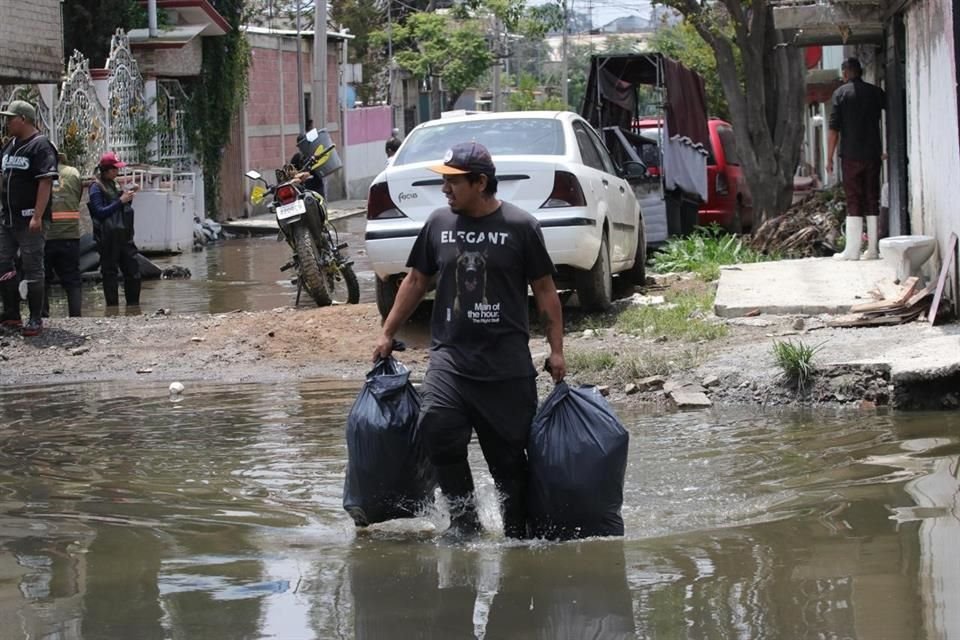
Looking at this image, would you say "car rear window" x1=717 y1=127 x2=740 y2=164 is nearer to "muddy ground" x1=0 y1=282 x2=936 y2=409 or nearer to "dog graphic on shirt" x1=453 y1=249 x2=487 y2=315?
"muddy ground" x1=0 y1=282 x2=936 y2=409

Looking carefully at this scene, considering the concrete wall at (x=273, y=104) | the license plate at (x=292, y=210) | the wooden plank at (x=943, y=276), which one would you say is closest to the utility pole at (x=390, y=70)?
the concrete wall at (x=273, y=104)

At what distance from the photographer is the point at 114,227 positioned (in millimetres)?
13750

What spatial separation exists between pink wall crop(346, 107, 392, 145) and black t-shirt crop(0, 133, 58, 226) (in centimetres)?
2853

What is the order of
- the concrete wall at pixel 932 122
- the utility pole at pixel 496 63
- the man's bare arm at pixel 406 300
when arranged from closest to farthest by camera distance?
1. the man's bare arm at pixel 406 300
2. the concrete wall at pixel 932 122
3. the utility pole at pixel 496 63

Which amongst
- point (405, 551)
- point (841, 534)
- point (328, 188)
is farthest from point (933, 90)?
point (328, 188)

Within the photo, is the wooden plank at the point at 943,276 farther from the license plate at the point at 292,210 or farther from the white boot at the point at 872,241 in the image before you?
the license plate at the point at 292,210

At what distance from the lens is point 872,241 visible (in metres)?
13.0

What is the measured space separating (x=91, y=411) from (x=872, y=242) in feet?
23.9

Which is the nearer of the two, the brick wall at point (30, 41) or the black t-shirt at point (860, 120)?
the black t-shirt at point (860, 120)

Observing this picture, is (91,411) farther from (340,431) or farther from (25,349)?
(25,349)

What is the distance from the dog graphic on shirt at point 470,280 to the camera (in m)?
5.49

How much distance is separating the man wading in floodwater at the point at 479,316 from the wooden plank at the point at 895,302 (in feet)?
15.1

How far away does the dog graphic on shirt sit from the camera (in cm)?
549

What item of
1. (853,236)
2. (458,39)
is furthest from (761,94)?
(458,39)
